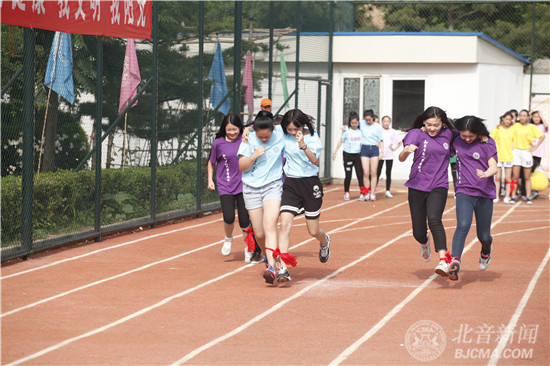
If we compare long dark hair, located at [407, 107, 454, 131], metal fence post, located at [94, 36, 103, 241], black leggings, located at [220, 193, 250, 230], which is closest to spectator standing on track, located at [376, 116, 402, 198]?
metal fence post, located at [94, 36, 103, 241]

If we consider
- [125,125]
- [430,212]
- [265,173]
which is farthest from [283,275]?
[125,125]

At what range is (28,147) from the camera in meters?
10.7

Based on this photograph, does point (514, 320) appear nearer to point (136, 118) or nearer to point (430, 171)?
point (430, 171)

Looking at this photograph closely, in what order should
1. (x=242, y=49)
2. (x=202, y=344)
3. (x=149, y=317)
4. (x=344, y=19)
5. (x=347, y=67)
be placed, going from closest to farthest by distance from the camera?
1. (x=202, y=344)
2. (x=149, y=317)
3. (x=242, y=49)
4. (x=347, y=67)
5. (x=344, y=19)

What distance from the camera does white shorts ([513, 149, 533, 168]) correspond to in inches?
764

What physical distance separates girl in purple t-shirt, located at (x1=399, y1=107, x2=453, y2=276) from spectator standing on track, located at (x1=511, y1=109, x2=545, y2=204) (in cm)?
1006

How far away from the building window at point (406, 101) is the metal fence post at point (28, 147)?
49.4 feet

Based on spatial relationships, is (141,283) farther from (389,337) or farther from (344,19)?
(344,19)

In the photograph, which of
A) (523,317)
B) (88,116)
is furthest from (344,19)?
(523,317)

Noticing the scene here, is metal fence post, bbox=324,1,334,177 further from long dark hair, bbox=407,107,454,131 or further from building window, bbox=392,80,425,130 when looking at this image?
long dark hair, bbox=407,107,454,131

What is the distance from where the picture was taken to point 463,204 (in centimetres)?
954

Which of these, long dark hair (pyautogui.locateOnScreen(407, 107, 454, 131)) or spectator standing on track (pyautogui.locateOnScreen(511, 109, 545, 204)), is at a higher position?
long dark hair (pyautogui.locateOnScreen(407, 107, 454, 131))

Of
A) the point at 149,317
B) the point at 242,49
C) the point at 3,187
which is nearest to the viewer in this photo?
the point at 149,317

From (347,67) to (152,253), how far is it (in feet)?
47.1
